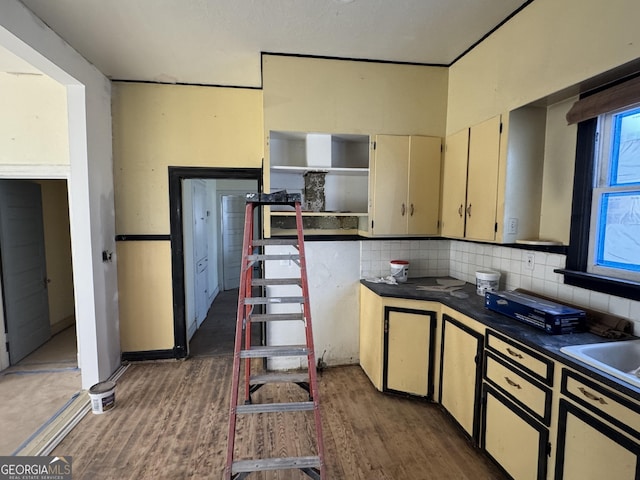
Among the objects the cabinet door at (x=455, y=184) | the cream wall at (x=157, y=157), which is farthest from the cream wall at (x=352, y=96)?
the cream wall at (x=157, y=157)

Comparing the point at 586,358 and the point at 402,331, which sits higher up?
the point at 586,358

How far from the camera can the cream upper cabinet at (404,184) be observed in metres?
2.79

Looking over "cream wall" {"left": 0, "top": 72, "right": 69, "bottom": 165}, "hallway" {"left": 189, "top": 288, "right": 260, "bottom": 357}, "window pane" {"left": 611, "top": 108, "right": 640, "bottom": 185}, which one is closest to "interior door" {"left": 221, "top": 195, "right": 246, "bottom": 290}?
"hallway" {"left": 189, "top": 288, "right": 260, "bottom": 357}

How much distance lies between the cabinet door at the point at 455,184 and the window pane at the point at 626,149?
917 mm

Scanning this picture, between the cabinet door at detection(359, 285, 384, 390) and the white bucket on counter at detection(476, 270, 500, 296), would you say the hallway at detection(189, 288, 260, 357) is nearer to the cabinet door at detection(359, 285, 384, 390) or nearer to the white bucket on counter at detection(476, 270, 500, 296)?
the cabinet door at detection(359, 285, 384, 390)

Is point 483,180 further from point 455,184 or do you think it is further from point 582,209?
point 582,209

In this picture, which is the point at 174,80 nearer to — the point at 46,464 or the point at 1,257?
the point at 1,257

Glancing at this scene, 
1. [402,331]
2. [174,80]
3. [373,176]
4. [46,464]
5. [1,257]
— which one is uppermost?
[174,80]

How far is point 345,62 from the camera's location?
2.74m

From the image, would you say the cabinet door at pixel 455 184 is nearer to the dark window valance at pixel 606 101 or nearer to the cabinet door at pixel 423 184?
the cabinet door at pixel 423 184

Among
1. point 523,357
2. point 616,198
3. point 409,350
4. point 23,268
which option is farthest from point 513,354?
point 23,268

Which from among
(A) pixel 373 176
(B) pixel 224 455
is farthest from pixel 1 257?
(A) pixel 373 176

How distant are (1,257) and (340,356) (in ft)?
11.3

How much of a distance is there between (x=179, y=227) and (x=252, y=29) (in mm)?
1968
